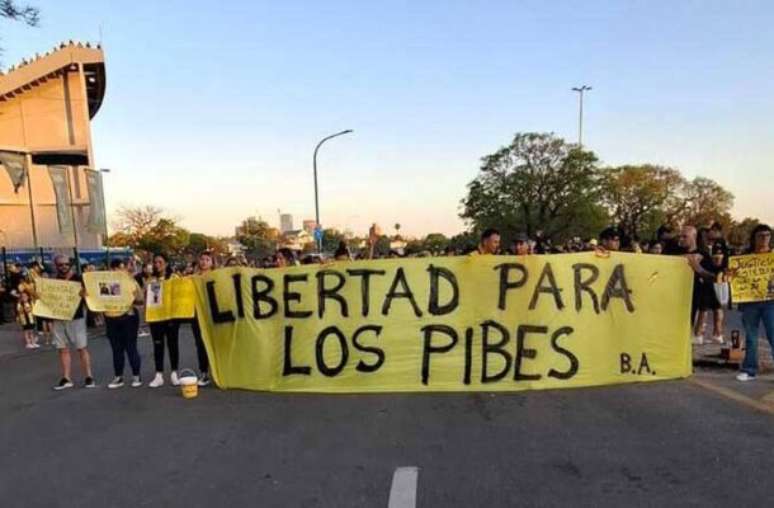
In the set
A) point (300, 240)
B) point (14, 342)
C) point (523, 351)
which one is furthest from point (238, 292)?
point (300, 240)

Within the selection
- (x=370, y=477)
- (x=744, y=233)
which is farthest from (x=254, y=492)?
(x=744, y=233)

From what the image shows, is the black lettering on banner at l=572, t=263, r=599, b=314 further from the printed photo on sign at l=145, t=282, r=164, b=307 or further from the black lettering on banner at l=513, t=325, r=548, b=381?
the printed photo on sign at l=145, t=282, r=164, b=307

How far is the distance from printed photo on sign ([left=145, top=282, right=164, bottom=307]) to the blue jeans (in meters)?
6.94

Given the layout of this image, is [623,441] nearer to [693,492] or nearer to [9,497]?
[693,492]

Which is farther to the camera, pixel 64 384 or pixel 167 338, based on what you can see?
pixel 64 384

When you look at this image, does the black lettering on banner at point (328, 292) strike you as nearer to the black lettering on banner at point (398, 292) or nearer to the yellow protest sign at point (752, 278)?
the black lettering on banner at point (398, 292)

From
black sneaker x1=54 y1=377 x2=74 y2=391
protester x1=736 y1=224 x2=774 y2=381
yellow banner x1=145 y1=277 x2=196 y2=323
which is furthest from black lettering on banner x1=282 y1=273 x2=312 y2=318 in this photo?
protester x1=736 y1=224 x2=774 y2=381

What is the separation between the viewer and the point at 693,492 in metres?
3.85

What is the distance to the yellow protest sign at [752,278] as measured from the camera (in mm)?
6797

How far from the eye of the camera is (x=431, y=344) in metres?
6.83

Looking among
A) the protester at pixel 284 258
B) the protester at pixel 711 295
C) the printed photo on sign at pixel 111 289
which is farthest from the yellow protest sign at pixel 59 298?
the protester at pixel 711 295

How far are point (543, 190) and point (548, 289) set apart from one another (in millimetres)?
56707

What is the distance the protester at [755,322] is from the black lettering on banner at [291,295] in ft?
16.2

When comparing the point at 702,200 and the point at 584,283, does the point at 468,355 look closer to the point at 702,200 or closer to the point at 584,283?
the point at 584,283
